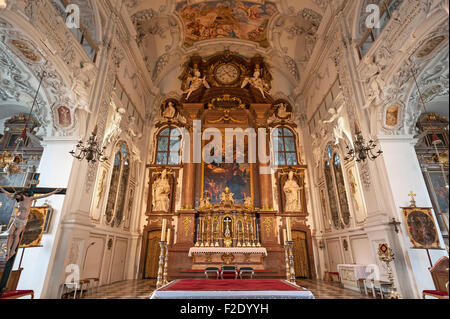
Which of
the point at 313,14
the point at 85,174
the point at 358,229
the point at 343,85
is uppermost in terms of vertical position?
the point at 313,14

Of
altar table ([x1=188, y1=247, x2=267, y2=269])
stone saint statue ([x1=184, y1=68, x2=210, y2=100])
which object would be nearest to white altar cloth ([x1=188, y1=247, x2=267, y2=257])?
altar table ([x1=188, y1=247, x2=267, y2=269])

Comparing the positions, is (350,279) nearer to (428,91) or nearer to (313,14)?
(428,91)

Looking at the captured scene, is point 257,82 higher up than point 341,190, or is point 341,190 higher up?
point 257,82

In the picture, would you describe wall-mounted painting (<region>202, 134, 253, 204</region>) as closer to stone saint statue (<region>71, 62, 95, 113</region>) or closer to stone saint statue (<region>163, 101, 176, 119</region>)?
stone saint statue (<region>163, 101, 176, 119</region>)

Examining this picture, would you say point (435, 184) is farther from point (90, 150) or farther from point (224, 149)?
point (90, 150)

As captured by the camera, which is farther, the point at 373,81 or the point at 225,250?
the point at 225,250

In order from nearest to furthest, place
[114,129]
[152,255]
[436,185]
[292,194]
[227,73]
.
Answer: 1. [436,185]
2. [114,129]
3. [152,255]
4. [292,194]
5. [227,73]

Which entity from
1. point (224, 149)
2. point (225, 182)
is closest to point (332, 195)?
point (225, 182)

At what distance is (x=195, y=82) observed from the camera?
13305 mm

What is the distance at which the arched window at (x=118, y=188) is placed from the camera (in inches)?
354

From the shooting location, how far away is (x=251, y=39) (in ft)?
45.1

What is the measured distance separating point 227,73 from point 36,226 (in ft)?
38.8

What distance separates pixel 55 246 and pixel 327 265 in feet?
32.4
